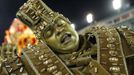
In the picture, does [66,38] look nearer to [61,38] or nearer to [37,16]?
[61,38]

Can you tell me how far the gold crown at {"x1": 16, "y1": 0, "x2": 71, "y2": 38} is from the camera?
3115mm

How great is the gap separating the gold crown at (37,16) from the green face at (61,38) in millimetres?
51

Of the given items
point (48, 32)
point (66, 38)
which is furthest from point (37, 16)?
point (66, 38)

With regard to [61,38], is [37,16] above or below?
above

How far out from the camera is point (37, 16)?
125 inches

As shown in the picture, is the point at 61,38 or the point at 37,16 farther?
the point at 37,16

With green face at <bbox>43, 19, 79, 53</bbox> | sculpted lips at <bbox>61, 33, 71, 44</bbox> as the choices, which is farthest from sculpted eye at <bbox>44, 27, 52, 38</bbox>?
sculpted lips at <bbox>61, 33, 71, 44</bbox>

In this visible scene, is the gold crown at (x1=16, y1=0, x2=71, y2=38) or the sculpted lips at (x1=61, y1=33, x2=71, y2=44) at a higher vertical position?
the gold crown at (x1=16, y1=0, x2=71, y2=38)

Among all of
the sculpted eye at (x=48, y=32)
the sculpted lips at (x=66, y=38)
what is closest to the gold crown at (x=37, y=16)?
the sculpted eye at (x=48, y=32)

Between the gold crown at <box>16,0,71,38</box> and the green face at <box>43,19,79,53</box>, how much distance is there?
0.05m

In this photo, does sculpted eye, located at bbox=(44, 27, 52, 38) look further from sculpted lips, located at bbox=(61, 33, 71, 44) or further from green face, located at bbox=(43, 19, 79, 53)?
sculpted lips, located at bbox=(61, 33, 71, 44)

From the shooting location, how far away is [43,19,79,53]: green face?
3023mm

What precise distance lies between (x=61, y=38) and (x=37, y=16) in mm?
279

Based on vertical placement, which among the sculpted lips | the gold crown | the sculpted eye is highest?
the gold crown
